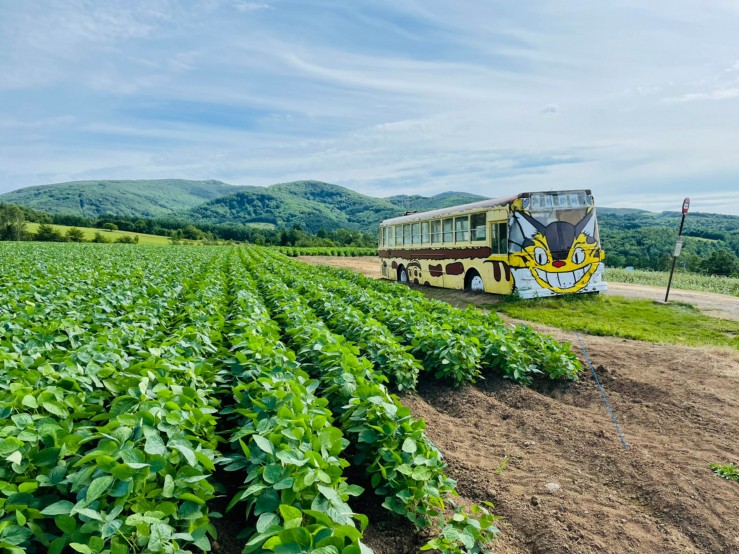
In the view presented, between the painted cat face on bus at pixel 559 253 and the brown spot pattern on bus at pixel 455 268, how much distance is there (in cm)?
278

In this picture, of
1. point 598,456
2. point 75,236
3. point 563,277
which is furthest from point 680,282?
point 75,236

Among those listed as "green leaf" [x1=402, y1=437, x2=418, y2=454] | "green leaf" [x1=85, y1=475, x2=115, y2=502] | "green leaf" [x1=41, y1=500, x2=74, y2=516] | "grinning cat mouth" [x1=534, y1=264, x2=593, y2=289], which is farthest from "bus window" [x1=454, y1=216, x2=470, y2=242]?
"green leaf" [x1=41, y1=500, x2=74, y2=516]

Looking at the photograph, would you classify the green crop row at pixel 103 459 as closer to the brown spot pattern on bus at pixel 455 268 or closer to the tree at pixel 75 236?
the brown spot pattern on bus at pixel 455 268

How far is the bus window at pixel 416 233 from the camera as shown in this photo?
1953cm

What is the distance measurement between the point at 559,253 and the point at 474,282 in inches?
121

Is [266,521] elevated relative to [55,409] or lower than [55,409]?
lower

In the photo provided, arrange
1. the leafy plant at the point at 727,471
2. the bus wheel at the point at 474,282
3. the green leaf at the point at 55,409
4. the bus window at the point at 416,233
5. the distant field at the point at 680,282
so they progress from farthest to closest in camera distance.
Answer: the distant field at the point at 680,282
the bus window at the point at 416,233
the bus wheel at the point at 474,282
the leafy plant at the point at 727,471
the green leaf at the point at 55,409

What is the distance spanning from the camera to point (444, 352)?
20.0 ft

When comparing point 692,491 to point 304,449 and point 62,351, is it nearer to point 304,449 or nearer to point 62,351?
point 304,449

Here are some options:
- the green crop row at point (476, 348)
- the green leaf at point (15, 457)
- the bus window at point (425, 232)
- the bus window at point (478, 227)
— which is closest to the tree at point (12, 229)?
the bus window at point (425, 232)

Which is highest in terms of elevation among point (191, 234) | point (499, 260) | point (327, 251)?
point (191, 234)

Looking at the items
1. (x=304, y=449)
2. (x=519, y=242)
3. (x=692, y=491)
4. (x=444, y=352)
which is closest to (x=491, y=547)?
(x=304, y=449)

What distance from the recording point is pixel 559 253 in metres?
13.7

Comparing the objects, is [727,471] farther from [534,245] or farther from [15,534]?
[534,245]
